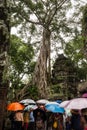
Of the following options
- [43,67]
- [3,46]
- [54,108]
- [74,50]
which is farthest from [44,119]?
[74,50]

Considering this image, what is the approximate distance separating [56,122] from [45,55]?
8.17 metres

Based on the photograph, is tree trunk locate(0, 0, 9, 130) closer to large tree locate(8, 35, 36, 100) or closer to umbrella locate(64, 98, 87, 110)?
umbrella locate(64, 98, 87, 110)

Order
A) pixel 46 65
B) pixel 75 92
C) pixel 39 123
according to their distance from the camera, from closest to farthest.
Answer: pixel 39 123 < pixel 46 65 < pixel 75 92

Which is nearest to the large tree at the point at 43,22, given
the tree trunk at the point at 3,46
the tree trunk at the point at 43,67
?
the tree trunk at the point at 43,67

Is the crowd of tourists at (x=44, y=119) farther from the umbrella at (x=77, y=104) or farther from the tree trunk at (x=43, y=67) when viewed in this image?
the tree trunk at (x=43, y=67)

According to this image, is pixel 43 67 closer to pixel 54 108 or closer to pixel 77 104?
pixel 54 108

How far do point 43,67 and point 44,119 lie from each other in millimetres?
8100

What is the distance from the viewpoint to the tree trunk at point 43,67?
15.4m

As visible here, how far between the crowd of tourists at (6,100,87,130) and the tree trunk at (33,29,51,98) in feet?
17.2

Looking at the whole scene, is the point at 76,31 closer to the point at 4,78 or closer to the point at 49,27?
the point at 49,27

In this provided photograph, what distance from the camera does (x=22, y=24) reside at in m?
18.6

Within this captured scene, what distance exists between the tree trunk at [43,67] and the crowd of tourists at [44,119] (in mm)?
5248

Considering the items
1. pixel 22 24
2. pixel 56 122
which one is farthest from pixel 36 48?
pixel 56 122

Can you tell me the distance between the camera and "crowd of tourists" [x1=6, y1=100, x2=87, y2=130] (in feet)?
26.2
